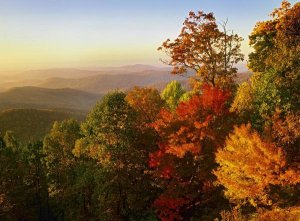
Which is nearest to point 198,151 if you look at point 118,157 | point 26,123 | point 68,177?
point 118,157

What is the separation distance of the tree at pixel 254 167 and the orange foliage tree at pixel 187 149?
6974mm

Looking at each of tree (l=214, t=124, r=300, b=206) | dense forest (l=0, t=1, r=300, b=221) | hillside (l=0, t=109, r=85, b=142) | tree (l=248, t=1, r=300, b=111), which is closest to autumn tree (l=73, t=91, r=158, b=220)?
dense forest (l=0, t=1, r=300, b=221)

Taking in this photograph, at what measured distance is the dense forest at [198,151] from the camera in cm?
2927

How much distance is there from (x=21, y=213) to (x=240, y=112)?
2995cm

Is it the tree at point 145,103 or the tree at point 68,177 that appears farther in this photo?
the tree at point 145,103

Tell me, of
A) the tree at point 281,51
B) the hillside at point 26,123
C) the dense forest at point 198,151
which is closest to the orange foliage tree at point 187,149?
the dense forest at point 198,151

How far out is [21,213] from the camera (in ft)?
148

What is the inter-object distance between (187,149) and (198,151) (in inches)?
44.8

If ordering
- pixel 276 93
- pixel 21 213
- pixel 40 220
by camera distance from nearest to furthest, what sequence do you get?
pixel 276 93
pixel 21 213
pixel 40 220

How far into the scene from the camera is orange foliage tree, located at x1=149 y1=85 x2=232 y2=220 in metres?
36.8

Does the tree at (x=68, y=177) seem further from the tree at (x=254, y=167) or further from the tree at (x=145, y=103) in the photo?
Result: the tree at (x=254, y=167)

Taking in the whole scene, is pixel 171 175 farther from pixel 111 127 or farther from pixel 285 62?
pixel 285 62

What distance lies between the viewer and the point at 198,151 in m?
36.3

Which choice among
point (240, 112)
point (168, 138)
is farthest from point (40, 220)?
point (240, 112)
